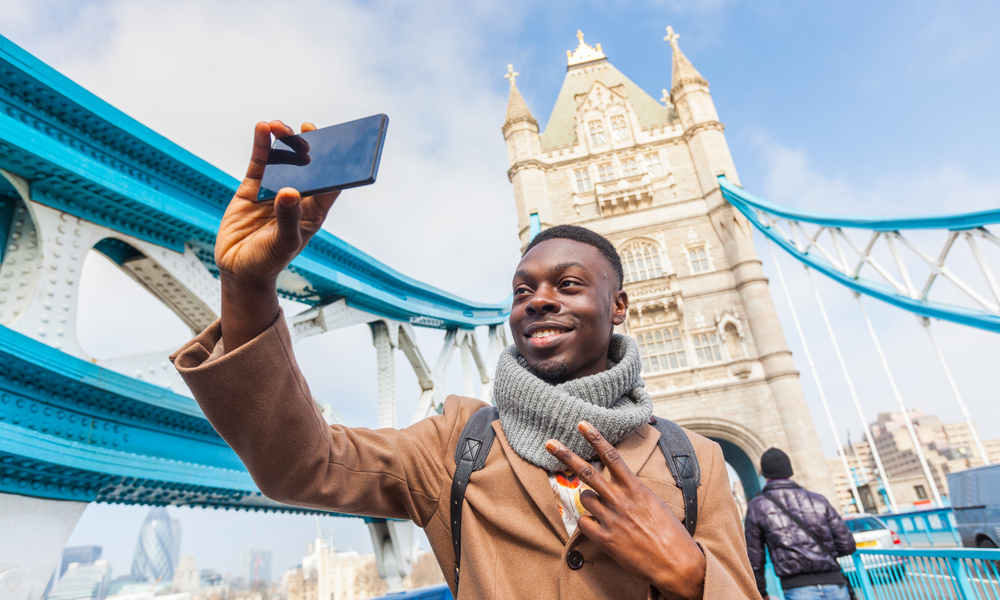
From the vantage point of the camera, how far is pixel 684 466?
3.79ft

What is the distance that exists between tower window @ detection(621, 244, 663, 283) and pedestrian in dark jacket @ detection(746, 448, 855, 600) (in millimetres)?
15064

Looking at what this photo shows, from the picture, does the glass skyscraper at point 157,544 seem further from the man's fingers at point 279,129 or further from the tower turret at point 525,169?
the man's fingers at point 279,129

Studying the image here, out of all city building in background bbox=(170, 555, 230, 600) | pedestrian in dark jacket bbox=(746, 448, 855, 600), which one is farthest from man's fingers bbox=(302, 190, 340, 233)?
city building in background bbox=(170, 555, 230, 600)

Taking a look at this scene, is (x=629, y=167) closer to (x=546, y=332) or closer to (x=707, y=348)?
(x=707, y=348)

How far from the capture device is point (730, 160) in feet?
64.3

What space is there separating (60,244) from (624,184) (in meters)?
18.4

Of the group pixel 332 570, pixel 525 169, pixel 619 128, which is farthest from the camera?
pixel 332 570

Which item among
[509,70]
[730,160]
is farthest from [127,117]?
[509,70]

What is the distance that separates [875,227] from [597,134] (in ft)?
46.1

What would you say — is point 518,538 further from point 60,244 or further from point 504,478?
point 60,244

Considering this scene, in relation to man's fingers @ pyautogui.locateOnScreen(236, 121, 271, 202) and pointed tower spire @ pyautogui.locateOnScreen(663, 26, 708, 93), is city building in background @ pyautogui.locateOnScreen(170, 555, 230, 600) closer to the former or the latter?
man's fingers @ pyautogui.locateOnScreen(236, 121, 271, 202)

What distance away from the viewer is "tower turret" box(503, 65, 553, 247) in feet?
64.5

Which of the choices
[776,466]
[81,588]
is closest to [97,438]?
[776,466]

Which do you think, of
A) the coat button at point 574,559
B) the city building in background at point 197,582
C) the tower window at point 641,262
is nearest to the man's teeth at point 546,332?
the coat button at point 574,559
